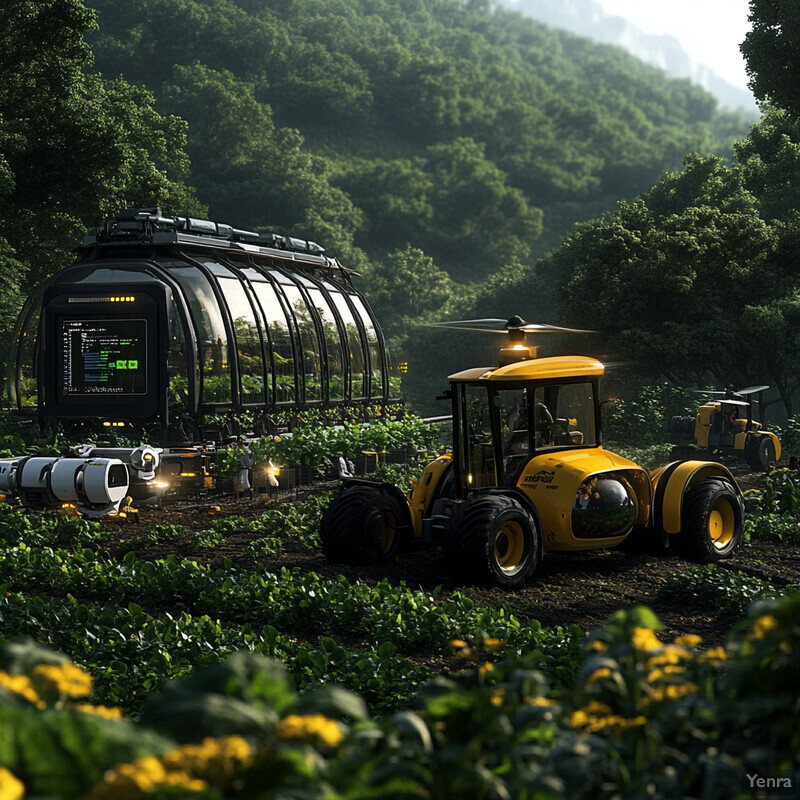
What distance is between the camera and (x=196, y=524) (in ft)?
48.4

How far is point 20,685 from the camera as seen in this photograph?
2588 mm

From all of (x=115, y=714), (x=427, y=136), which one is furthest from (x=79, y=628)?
(x=427, y=136)

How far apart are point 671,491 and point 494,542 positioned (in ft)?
8.89

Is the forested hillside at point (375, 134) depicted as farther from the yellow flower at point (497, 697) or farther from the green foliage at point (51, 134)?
the yellow flower at point (497, 697)

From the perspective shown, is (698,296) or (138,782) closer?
(138,782)

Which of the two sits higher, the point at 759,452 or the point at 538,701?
the point at 538,701

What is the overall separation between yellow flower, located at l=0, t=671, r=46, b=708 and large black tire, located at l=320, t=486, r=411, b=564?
339 inches

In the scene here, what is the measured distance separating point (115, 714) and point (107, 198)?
27297 mm

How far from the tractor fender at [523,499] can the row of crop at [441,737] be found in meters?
7.31

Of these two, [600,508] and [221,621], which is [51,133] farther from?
[221,621]

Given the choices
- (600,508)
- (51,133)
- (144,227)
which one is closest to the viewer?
(600,508)

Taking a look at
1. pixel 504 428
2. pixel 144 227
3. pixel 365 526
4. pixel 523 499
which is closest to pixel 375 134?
pixel 144 227

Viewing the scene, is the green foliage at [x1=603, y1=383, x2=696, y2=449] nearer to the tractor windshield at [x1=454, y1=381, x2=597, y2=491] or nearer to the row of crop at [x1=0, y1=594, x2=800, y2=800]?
the tractor windshield at [x1=454, y1=381, x2=597, y2=491]

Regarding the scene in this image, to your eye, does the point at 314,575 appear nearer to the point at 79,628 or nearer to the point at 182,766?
the point at 79,628
